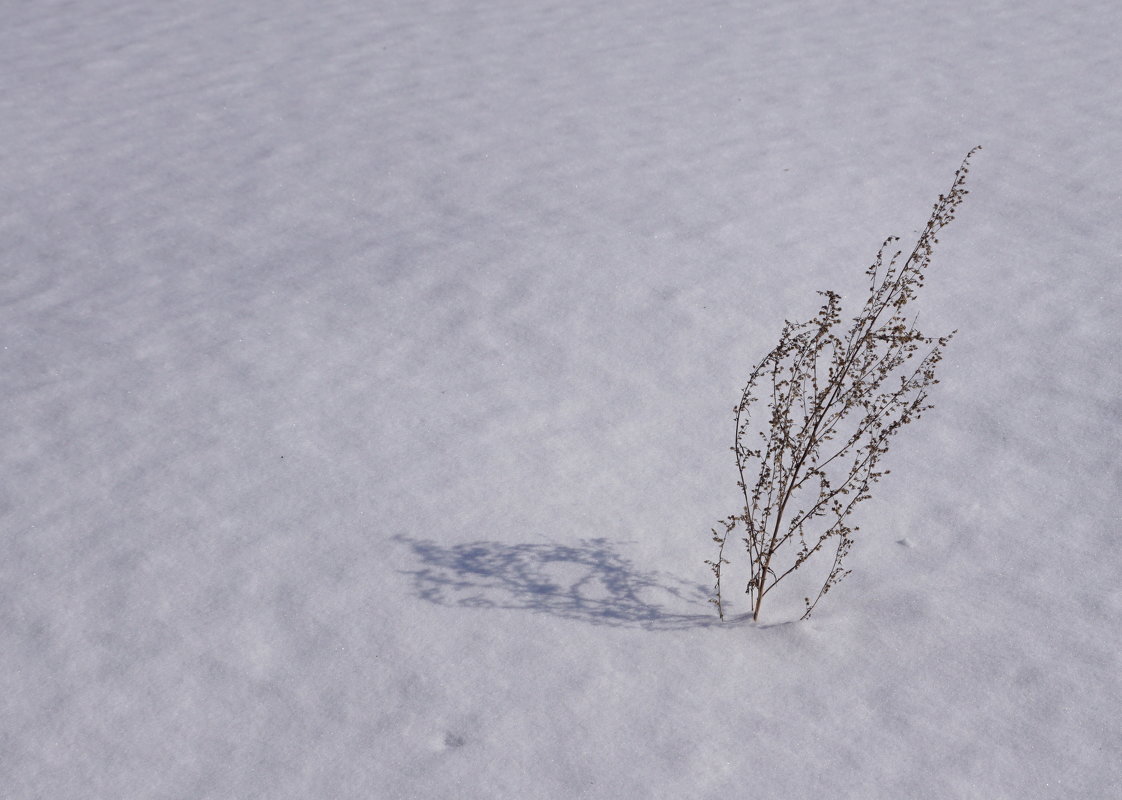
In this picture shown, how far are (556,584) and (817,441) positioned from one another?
100cm

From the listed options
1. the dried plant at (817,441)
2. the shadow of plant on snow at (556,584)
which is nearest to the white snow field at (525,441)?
the shadow of plant on snow at (556,584)

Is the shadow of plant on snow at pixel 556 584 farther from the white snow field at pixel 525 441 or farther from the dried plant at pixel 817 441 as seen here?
the dried plant at pixel 817 441

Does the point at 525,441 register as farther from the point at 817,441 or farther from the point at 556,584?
the point at 817,441

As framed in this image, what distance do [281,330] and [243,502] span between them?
1135 mm

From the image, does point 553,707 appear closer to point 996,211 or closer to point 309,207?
point 309,207

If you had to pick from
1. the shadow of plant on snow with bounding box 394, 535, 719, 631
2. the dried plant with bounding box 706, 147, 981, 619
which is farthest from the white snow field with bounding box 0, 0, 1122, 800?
the dried plant with bounding box 706, 147, 981, 619

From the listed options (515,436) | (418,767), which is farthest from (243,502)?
(418,767)

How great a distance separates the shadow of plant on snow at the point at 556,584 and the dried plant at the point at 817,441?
0.19 meters

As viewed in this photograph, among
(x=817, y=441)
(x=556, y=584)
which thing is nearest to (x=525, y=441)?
(x=556, y=584)

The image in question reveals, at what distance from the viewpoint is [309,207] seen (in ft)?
19.0

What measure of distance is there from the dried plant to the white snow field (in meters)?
0.12

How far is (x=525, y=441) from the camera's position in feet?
13.1

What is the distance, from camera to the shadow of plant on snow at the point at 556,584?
3.34 m

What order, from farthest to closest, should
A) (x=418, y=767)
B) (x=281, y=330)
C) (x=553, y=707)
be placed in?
(x=281, y=330) < (x=553, y=707) < (x=418, y=767)
